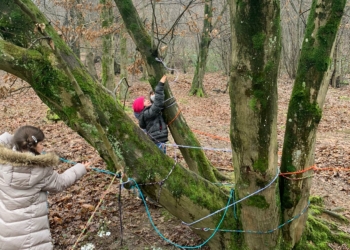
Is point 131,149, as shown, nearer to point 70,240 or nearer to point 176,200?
point 176,200

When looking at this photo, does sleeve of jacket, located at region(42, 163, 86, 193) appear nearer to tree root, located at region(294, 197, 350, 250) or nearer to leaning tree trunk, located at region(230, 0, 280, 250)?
leaning tree trunk, located at region(230, 0, 280, 250)

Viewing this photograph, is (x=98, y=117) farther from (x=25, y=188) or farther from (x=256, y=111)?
(x=256, y=111)

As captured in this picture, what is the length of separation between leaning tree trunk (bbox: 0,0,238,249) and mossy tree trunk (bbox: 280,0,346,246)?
29.8 inches

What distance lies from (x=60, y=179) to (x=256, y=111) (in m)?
2.10

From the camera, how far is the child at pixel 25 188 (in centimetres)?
297

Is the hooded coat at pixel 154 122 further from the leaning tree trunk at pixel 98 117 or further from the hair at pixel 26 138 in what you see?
the hair at pixel 26 138

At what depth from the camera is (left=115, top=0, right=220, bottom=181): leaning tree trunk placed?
445 cm

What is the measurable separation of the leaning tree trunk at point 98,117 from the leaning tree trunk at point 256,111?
0.41m

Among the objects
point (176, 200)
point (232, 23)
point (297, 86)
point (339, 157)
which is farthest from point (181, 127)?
point (339, 157)

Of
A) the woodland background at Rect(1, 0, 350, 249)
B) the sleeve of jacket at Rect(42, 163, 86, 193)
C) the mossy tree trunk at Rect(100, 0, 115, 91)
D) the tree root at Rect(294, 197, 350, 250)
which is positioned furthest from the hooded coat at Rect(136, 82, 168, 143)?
the mossy tree trunk at Rect(100, 0, 115, 91)

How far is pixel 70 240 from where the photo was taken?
423 cm

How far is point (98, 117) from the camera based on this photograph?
311 cm

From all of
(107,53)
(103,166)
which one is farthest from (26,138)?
(107,53)

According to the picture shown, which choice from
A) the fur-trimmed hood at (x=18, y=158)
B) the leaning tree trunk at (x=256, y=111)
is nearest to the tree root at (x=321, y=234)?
the leaning tree trunk at (x=256, y=111)
